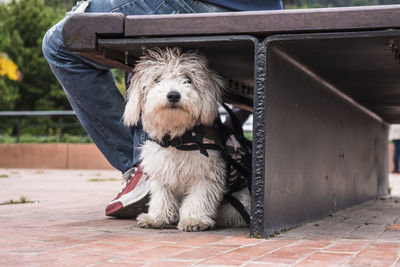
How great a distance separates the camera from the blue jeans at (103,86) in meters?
3.39

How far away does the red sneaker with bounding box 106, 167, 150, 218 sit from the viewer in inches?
143

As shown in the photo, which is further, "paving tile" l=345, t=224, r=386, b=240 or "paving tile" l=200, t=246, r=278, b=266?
"paving tile" l=345, t=224, r=386, b=240

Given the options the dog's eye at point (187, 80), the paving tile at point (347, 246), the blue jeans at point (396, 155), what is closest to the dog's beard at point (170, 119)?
the dog's eye at point (187, 80)

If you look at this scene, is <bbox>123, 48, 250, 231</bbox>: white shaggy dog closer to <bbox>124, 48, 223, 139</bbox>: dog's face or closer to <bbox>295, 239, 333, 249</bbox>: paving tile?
<bbox>124, 48, 223, 139</bbox>: dog's face

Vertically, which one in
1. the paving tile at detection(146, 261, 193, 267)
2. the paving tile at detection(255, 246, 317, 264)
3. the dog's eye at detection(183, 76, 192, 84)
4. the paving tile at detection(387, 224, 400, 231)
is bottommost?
the paving tile at detection(387, 224, 400, 231)

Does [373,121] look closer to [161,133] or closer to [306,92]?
[306,92]

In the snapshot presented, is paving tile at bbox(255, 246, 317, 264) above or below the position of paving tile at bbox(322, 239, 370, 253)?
above

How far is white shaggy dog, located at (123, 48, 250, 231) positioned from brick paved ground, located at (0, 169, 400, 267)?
0.49ft

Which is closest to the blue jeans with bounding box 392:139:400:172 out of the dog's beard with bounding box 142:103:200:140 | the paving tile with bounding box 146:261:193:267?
the dog's beard with bounding box 142:103:200:140

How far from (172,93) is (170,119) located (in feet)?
0.48

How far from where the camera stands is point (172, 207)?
338cm

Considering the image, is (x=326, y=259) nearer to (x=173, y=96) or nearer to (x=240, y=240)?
(x=240, y=240)

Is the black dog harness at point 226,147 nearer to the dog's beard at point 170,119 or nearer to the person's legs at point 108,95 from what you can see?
the dog's beard at point 170,119

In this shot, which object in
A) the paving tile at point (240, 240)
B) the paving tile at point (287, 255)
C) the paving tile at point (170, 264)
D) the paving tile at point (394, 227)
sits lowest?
the paving tile at point (394, 227)
